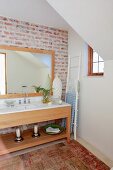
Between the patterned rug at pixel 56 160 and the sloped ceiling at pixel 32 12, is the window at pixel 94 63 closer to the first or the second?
the sloped ceiling at pixel 32 12

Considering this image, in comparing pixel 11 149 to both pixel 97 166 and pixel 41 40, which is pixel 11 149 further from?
pixel 41 40

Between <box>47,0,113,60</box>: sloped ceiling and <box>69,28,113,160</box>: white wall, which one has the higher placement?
<box>47,0,113,60</box>: sloped ceiling

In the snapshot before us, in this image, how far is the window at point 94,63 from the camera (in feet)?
8.80

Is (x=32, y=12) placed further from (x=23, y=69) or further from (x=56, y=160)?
(x=56, y=160)

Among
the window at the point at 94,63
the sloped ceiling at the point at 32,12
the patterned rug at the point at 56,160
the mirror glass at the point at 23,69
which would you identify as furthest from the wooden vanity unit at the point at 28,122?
the sloped ceiling at the point at 32,12

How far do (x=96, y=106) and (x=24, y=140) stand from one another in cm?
144

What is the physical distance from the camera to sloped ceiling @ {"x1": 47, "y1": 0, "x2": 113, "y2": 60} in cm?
159

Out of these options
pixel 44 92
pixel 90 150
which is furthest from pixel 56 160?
pixel 44 92

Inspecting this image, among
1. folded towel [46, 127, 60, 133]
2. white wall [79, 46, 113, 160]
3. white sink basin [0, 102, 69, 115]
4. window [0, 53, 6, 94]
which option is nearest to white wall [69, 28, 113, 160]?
white wall [79, 46, 113, 160]

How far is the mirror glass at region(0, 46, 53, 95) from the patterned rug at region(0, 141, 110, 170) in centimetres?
119

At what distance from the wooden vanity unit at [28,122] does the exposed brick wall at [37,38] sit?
2.95ft

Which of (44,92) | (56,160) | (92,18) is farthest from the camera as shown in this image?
(44,92)

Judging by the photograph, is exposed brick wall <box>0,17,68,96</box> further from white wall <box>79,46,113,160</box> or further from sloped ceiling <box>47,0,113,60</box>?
sloped ceiling <box>47,0,113,60</box>

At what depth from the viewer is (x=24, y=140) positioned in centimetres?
263
